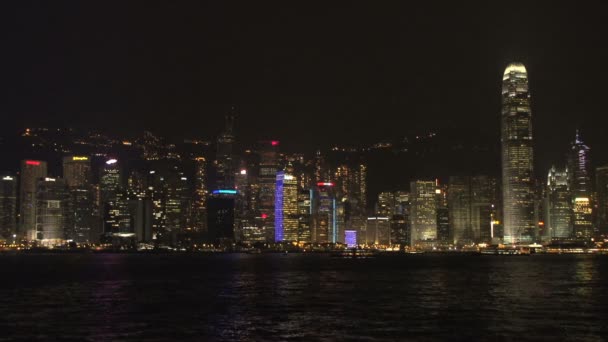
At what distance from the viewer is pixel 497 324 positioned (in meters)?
58.1

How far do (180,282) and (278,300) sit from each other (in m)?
35.9

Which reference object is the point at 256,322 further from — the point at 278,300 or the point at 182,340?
the point at 278,300

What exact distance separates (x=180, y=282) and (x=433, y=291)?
3935 centimetres

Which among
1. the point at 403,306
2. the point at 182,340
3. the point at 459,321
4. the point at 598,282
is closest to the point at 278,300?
the point at 403,306

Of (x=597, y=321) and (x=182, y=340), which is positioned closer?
(x=182, y=340)

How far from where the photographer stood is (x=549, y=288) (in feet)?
310

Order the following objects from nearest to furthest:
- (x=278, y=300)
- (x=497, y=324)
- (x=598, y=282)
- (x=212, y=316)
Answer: (x=497, y=324), (x=212, y=316), (x=278, y=300), (x=598, y=282)

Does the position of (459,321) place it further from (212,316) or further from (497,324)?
(212,316)

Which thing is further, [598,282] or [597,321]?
[598,282]

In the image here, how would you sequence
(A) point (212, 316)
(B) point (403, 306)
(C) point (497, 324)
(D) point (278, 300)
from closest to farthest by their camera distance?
(C) point (497, 324) < (A) point (212, 316) < (B) point (403, 306) < (D) point (278, 300)

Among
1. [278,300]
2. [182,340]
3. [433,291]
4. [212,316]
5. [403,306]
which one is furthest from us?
[433,291]

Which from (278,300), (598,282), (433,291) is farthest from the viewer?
(598,282)

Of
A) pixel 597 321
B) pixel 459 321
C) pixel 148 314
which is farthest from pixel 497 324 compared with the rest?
pixel 148 314

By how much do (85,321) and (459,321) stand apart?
29593mm
